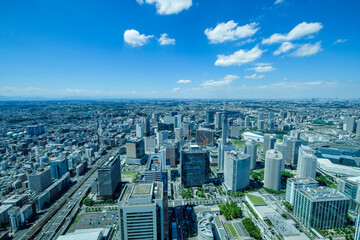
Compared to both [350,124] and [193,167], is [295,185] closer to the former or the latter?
[193,167]

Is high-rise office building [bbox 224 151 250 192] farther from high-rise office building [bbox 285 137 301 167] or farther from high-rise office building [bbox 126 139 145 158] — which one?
high-rise office building [bbox 126 139 145 158]

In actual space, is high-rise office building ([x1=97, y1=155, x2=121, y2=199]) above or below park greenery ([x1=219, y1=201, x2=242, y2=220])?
above

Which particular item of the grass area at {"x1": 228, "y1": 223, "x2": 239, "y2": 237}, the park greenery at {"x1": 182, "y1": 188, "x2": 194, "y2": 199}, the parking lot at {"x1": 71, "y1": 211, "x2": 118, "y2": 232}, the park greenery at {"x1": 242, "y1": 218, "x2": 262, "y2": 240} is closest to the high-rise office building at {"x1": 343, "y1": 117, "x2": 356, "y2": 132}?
the park greenery at {"x1": 242, "y1": 218, "x2": 262, "y2": 240}

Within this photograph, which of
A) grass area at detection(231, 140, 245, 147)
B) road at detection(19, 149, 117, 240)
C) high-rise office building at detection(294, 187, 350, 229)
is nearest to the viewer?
road at detection(19, 149, 117, 240)

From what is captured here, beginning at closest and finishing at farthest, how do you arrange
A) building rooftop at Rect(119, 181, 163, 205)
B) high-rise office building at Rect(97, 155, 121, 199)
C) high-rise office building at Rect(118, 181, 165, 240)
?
high-rise office building at Rect(118, 181, 165, 240)
building rooftop at Rect(119, 181, 163, 205)
high-rise office building at Rect(97, 155, 121, 199)

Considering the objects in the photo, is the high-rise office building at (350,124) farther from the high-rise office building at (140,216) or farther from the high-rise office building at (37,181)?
the high-rise office building at (37,181)

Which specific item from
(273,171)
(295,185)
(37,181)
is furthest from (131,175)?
(295,185)

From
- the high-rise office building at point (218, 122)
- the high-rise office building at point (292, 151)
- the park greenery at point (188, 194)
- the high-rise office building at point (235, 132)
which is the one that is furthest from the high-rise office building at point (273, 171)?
the high-rise office building at point (218, 122)
